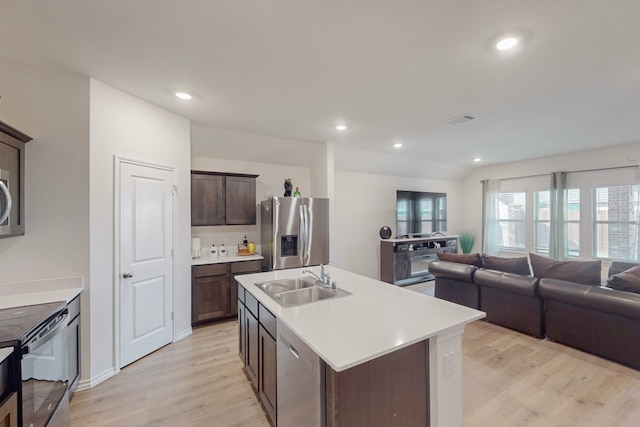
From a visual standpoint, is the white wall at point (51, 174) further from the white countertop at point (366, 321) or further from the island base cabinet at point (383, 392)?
the island base cabinet at point (383, 392)

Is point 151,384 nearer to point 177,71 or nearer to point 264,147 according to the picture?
point 177,71

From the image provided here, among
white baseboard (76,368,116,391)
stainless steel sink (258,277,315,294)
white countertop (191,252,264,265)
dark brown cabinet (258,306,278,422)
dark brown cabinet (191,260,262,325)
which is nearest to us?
dark brown cabinet (258,306,278,422)

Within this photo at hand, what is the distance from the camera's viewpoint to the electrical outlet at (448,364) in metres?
1.49

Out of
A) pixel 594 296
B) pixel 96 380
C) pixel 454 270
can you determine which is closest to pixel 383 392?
pixel 96 380

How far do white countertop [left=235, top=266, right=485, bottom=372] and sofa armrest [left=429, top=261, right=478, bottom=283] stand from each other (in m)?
2.09

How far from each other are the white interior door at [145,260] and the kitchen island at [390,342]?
1.72 meters

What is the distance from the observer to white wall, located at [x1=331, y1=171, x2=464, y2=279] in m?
5.59

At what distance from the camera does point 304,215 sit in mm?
4270

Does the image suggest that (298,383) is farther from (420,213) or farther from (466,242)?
(466,242)

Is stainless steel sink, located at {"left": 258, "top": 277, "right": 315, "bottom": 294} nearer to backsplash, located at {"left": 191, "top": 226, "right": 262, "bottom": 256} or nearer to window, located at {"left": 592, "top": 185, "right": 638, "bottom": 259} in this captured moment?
backsplash, located at {"left": 191, "top": 226, "right": 262, "bottom": 256}

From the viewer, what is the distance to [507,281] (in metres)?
3.35

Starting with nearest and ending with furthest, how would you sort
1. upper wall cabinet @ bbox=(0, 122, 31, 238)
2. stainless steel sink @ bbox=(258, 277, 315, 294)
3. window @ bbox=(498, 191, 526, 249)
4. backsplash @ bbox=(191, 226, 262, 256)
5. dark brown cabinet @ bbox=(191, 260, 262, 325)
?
1. upper wall cabinet @ bbox=(0, 122, 31, 238)
2. stainless steel sink @ bbox=(258, 277, 315, 294)
3. dark brown cabinet @ bbox=(191, 260, 262, 325)
4. backsplash @ bbox=(191, 226, 262, 256)
5. window @ bbox=(498, 191, 526, 249)

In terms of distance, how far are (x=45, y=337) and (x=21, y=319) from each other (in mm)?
190

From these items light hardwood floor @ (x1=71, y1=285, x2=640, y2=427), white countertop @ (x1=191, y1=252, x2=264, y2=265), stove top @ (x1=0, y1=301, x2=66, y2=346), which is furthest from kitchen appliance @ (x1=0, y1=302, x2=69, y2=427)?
white countertop @ (x1=191, y1=252, x2=264, y2=265)
